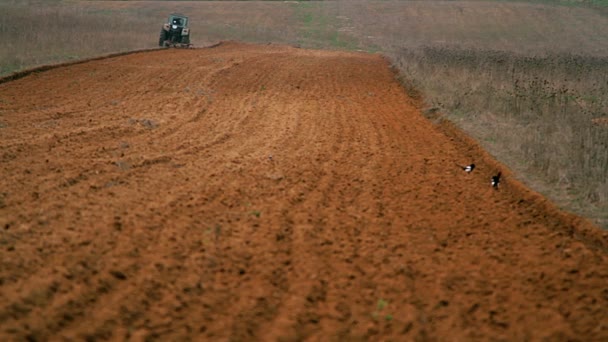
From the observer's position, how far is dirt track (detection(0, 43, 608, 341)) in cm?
437

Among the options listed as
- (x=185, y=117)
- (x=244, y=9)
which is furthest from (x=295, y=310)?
(x=244, y=9)

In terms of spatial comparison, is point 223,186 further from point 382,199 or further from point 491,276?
point 491,276

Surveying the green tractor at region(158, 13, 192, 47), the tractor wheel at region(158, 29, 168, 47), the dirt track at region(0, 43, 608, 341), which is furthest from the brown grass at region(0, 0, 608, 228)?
the dirt track at region(0, 43, 608, 341)

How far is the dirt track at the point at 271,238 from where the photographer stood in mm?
4367

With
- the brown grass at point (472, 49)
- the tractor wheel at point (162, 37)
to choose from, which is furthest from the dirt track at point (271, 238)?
the tractor wheel at point (162, 37)

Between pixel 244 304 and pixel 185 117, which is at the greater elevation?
pixel 185 117

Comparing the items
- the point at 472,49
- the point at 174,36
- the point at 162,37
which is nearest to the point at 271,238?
the point at 472,49

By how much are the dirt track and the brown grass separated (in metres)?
1.23

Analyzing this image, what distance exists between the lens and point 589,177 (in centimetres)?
820

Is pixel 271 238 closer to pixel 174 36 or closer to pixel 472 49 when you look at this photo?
pixel 472 49

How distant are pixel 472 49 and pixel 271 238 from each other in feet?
78.2

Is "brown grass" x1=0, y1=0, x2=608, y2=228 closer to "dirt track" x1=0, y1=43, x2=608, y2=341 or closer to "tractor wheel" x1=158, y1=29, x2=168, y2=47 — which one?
"tractor wheel" x1=158, y1=29, x2=168, y2=47

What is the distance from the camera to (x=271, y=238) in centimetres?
589

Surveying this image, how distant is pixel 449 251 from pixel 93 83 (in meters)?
13.1
